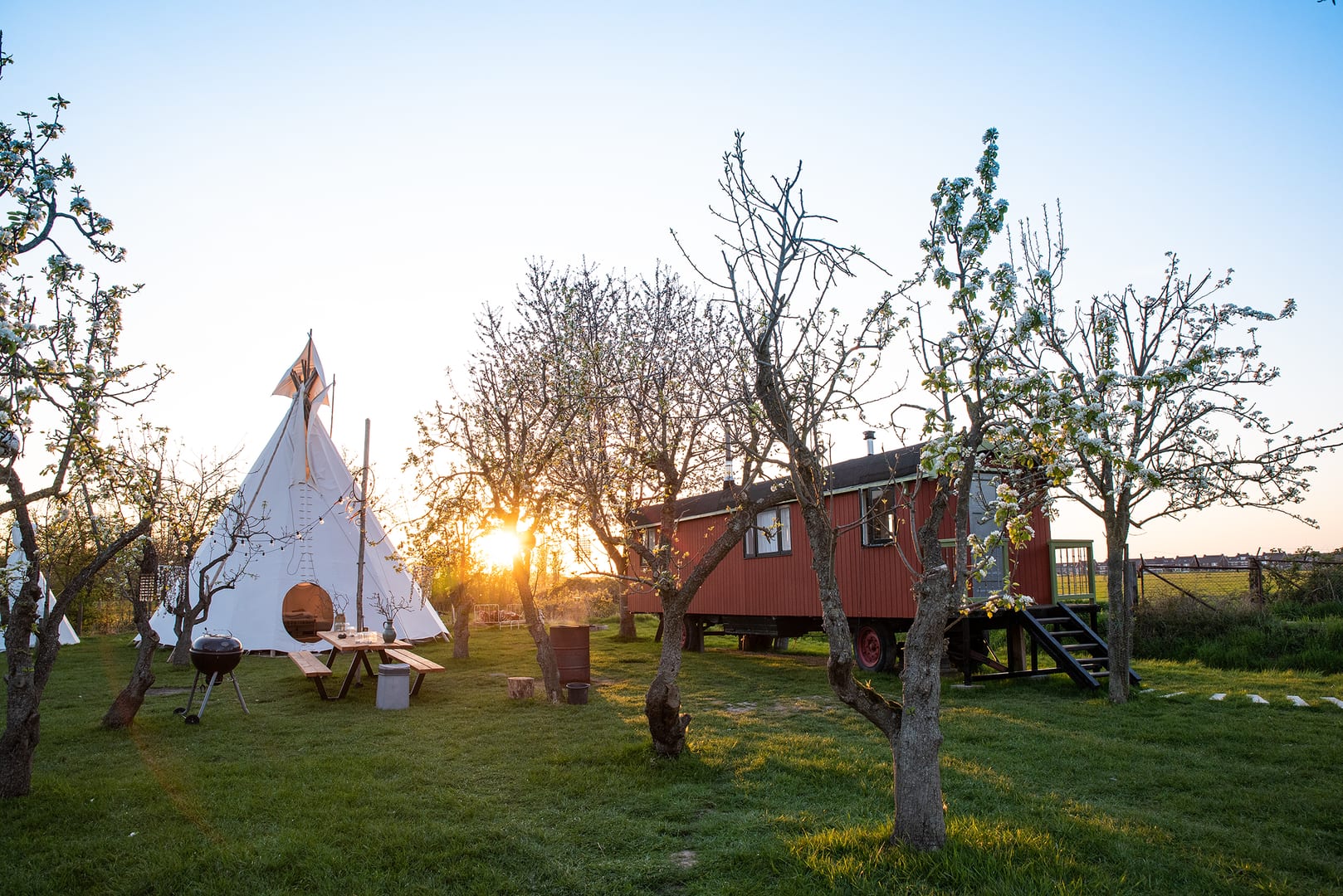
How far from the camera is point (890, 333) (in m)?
5.77

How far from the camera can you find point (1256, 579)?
15148 millimetres

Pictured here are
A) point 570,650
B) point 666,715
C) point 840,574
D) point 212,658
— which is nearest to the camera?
point 666,715

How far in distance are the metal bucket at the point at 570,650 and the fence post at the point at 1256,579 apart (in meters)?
12.7

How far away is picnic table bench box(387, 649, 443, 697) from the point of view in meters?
11.9

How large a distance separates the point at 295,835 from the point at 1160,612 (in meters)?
15.6

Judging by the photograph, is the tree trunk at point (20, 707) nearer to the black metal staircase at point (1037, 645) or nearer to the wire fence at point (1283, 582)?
the black metal staircase at point (1037, 645)

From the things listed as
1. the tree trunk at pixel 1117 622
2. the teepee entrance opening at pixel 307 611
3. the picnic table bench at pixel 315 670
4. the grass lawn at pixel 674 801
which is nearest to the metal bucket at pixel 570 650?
the grass lawn at pixel 674 801

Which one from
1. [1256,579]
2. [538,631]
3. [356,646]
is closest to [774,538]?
[538,631]

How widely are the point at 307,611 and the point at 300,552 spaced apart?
525 centimetres

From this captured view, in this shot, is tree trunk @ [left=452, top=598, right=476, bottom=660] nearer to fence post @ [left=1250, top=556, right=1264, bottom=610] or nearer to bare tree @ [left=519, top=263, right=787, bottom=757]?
bare tree @ [left=519, top=263, right=787, bottom=757]

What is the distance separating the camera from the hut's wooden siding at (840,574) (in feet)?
45.3

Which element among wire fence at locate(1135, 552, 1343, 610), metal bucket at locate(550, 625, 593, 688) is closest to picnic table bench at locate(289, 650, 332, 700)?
metal bucket at locate(550, 625, 593, 688)

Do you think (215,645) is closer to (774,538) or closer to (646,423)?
(646,423)

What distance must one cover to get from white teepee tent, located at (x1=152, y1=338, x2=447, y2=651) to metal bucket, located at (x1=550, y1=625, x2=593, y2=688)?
26.4 feet
